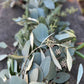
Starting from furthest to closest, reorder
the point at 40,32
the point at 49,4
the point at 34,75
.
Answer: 1. the point at 49,4
2. the point at 40,32
3. the point at 34,75

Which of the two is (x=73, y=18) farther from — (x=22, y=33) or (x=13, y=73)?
(x=13, y=73)

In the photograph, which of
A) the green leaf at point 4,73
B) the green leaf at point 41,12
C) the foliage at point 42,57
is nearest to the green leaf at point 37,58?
the foliage at point 42,57

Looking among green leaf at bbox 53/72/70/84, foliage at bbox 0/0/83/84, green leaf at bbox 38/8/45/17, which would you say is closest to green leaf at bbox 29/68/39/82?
foliage at bbox 0/0/83/84

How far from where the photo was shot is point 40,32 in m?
0.70

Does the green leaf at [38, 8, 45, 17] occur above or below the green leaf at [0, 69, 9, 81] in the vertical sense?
above

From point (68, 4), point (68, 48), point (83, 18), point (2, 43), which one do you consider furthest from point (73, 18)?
point (2, 43)

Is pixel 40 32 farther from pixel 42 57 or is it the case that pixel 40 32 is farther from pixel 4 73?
pixel 4 73

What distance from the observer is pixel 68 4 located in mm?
1138

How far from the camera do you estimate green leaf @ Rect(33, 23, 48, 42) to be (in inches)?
27.2

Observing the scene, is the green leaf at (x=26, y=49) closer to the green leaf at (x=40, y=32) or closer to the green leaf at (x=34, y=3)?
the green leaf at (x=40, y=32)

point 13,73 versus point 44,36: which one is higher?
point 44,36

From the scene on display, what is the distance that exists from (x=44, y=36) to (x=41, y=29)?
36mm

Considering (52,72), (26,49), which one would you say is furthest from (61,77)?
(26,49)

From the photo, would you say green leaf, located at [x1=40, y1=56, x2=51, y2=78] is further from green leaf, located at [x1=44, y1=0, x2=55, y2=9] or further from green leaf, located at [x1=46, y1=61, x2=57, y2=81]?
green leaf, located at [x1=44, y1=0, x2=55, y2=9]
